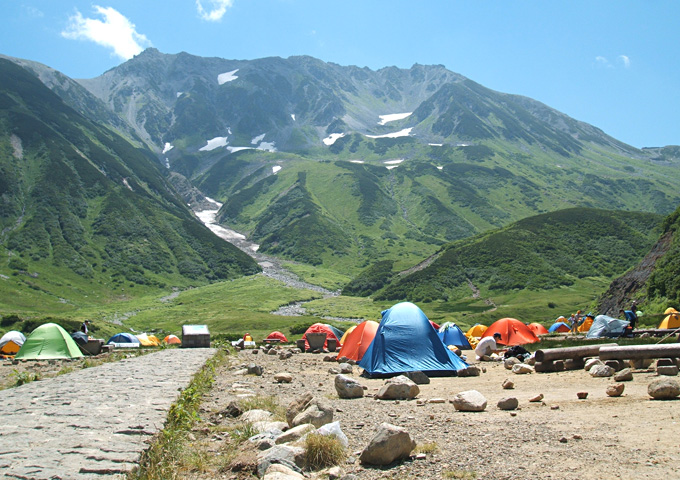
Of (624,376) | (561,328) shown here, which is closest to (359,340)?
(624,376)

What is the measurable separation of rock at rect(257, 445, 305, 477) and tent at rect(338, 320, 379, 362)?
53.3 feet

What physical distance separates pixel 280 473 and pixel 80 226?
150228 mm

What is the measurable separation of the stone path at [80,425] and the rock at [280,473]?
5.57 feet

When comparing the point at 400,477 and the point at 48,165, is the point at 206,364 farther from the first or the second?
the point at 48,165

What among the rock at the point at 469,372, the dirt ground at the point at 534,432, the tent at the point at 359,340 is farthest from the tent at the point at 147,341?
the rock at the point at 469,372

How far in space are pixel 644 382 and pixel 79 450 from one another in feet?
42.5

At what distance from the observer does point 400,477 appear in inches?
261

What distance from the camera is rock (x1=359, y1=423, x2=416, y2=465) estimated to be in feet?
23.7

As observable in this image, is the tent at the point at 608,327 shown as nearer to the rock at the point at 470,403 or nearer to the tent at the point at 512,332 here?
the tent at the point at 512,332

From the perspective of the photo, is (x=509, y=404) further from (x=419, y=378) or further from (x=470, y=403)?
(x=419, y=378)

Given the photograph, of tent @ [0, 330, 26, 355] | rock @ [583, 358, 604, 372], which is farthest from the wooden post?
tent @ [0, 330, 26, 355]

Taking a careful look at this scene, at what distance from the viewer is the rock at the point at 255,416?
10505 mm

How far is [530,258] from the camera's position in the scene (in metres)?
104

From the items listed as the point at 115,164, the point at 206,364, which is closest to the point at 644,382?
the point at 206,364
